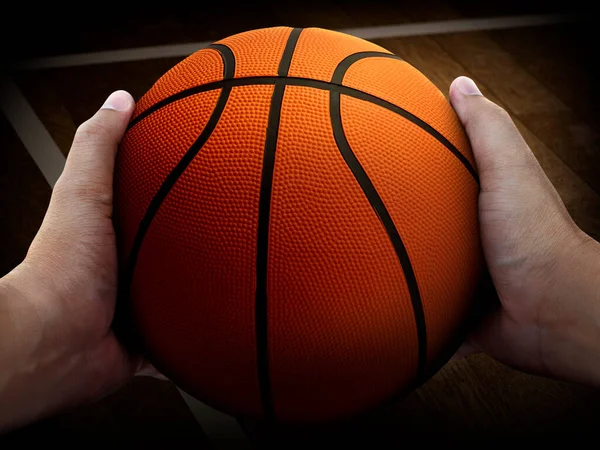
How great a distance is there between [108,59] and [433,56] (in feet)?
3.67

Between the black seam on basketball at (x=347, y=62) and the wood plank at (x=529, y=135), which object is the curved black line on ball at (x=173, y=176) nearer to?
the black seam on basketball at (x=347, y=62)

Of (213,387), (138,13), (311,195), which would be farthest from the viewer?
(138,13)

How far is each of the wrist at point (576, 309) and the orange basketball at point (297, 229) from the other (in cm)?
16

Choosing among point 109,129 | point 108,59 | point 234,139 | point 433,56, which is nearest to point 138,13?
point 108,59

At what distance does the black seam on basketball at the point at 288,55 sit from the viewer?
0.97m

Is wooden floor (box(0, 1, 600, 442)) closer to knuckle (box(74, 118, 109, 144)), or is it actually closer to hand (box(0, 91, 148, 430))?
hand (box(0, 91, 148, 430))

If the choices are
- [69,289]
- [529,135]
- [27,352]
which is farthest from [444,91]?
[27,352]

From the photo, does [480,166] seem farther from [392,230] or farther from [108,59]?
[108,59]

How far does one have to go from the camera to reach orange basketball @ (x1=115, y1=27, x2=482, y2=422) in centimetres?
89

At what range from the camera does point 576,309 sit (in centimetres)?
104

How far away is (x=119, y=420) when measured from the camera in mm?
1412

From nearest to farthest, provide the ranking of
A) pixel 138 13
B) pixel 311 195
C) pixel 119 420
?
1. pixel 311 195
2. pixel 119 420
3. pixel 138 13

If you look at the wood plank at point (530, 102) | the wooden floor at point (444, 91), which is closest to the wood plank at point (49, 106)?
the wooden floor at point (444, 91)

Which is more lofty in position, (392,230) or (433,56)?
(392,230)
